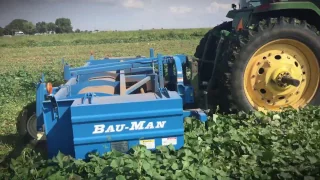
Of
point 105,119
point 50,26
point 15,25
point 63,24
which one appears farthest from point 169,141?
point 63,24

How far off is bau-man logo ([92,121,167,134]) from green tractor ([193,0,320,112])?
1141mm

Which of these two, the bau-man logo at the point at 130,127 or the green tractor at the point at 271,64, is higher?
the green tractor at the point at 271,64

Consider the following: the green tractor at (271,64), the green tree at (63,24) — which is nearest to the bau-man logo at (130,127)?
A: the green tractor at (271,64)

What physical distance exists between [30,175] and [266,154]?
6.77 ft

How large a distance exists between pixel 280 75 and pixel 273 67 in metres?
0.13

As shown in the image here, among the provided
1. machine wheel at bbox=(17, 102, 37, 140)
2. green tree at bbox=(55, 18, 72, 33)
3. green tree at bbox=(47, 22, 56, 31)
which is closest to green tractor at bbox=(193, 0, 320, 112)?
machine wheel at bbox=(17, 102, 37, 140)

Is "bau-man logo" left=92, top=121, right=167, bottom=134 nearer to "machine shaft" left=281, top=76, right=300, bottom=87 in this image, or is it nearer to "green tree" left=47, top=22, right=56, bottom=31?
"machine shaft" left=281, top=76, right=300, bottom=87

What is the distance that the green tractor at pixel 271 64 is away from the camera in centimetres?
426

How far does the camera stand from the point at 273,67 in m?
4.40

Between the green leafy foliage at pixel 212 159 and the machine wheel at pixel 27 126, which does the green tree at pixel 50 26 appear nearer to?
the machine wheel at pixel 27 126

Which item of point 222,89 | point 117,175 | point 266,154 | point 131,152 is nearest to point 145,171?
point 117,175

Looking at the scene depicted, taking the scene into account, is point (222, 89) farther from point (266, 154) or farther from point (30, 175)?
point (30, 175)

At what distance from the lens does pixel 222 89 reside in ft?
14.2

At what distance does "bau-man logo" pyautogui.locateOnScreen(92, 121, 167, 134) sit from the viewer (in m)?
3.22
